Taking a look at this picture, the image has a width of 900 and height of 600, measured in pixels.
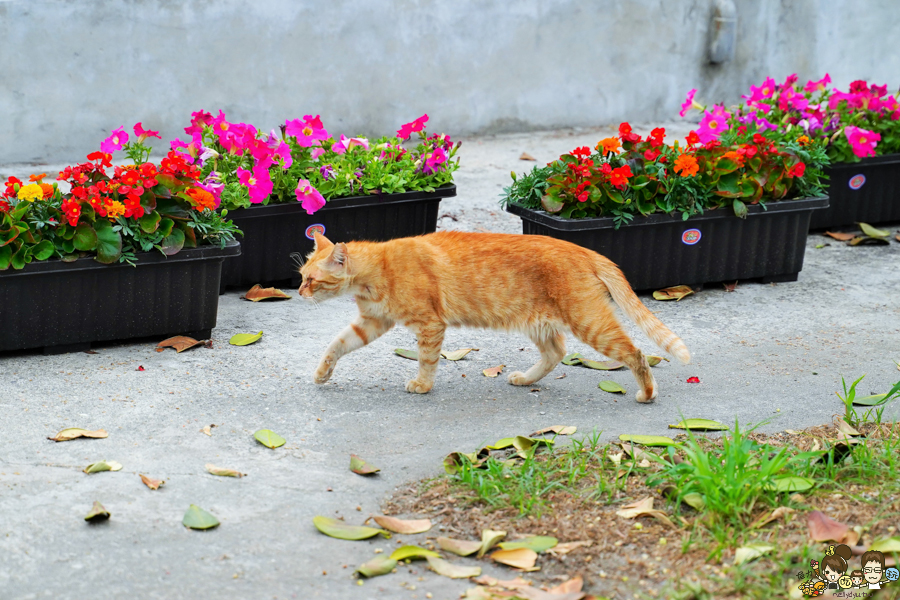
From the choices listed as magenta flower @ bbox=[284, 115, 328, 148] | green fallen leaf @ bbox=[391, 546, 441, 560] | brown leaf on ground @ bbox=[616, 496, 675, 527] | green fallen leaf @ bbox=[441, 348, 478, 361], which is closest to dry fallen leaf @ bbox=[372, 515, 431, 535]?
green fallen leaf @ bbox=[391, 546, 441, 560]

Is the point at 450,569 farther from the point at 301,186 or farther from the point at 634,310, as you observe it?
the point at 301,186

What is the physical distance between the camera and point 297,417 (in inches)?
158

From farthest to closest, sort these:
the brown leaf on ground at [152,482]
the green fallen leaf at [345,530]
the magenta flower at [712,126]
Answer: the magenta flower at [712,126], the brown leaf on ground at [152,482], the green fallen leaf at [345,530]

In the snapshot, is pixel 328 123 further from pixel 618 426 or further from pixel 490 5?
pixel 618 426

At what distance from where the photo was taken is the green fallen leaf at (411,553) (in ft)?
9.43

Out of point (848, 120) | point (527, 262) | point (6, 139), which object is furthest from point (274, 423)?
point (6, 139)

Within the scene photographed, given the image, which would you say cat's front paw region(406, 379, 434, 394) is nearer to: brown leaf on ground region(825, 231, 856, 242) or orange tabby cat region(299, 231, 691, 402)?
orange tabby cat region(299, 231, 691, 402)

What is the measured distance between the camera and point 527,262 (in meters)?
4.31

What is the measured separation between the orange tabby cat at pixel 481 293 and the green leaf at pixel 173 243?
0.76 m

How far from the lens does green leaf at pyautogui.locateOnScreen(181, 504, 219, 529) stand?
3035 millimetres

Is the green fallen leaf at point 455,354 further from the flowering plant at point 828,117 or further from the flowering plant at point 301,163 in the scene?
the flowering plant at point 828,117

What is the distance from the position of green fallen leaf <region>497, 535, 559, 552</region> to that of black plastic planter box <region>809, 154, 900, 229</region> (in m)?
5.01

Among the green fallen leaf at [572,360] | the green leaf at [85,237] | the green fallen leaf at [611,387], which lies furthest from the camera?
the green fallen leaf at [572,360]

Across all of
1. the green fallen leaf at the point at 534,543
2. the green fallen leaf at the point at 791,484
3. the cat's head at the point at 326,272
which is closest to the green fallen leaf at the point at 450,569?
the green fallen leaf at the point at 534,543
